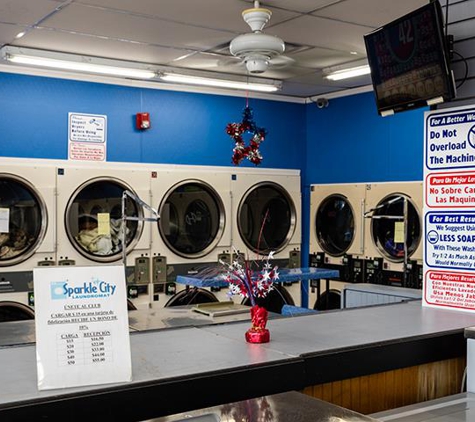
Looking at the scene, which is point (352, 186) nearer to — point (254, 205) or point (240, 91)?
point (254, 205)

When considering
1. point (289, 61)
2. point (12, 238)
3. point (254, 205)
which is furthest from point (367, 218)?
point (12, 238)

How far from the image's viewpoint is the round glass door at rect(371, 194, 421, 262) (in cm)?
641

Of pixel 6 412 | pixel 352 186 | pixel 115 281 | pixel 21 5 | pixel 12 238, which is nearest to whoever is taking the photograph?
pixel 6 412

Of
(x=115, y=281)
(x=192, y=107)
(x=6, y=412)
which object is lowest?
(x=6, y=412)

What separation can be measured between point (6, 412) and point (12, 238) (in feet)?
14.9

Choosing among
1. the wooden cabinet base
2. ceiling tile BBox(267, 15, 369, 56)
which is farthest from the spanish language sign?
ceiling tile BBox(267, 15, 369, 56)

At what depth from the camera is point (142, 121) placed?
22.3 ft

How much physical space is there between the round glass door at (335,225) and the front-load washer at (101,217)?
219cm

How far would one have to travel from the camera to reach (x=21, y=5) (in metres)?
4.51

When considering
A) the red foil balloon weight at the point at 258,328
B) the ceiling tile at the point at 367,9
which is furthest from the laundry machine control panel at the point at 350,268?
the red foil balloon weight at the point at 258,328

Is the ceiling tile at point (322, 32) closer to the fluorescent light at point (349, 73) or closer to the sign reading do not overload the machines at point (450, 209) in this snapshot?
the fluorescent light at point (349, 73)

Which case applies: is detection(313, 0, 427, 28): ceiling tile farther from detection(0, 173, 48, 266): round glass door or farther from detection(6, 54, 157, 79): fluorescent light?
detection(0, 173, 48, 266): round glass door

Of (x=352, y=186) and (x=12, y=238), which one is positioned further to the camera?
(x=352, y=186)

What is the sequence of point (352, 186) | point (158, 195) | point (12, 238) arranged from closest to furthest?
point (12, 238) < point (158, 195) < point (352, 186)
